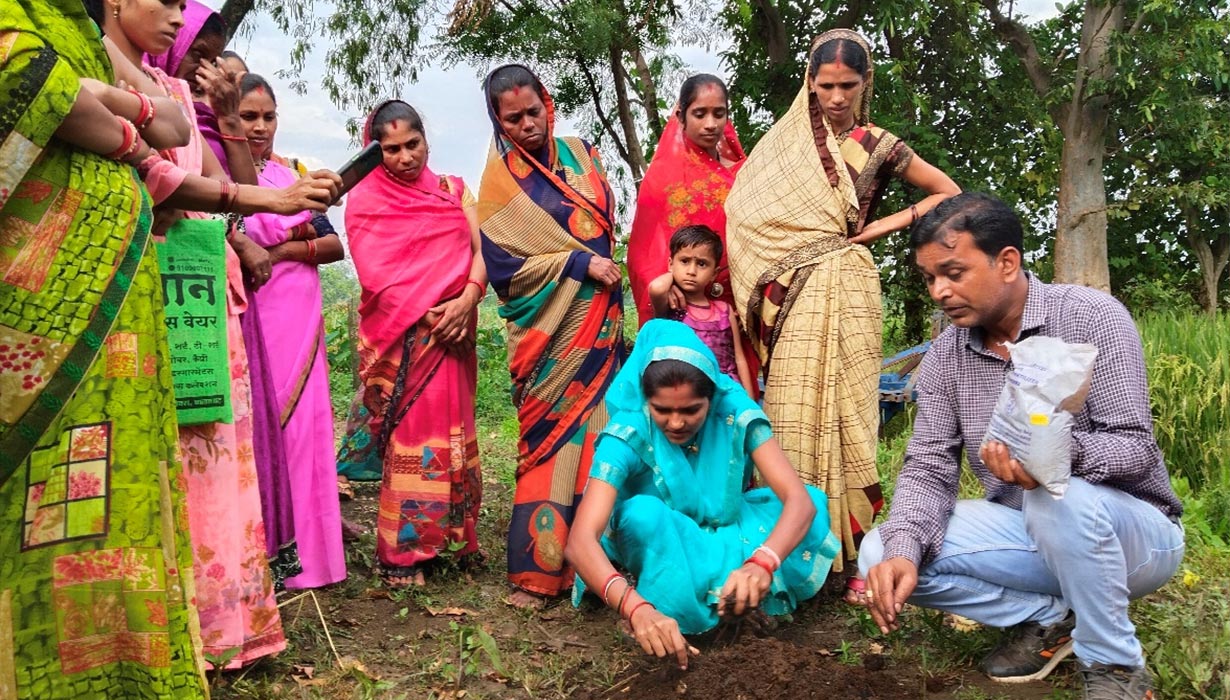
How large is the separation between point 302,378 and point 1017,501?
273 cm

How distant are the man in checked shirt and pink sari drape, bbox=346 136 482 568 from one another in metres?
1.88

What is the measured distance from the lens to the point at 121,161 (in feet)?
7.84

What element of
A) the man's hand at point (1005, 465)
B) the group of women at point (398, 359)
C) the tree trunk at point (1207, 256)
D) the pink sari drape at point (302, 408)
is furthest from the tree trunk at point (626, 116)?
the man's hand at point (1005, 465)

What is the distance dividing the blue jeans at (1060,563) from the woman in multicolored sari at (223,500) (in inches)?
73.6

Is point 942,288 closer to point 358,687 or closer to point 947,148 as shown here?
point 358,687

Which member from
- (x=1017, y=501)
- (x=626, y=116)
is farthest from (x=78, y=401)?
(x=626, y=116)

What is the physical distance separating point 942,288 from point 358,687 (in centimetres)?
212

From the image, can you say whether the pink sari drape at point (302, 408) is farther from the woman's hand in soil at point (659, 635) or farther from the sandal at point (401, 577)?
the woman's hand in soil at point (659, 635)

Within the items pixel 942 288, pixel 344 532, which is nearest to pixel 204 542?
pixel 344 532

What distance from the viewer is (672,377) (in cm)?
318

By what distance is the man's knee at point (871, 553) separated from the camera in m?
2.86

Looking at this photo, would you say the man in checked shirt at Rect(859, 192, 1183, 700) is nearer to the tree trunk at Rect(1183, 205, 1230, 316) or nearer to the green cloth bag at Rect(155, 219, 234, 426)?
the green cloth bag at Rect(155, 219, 234, 426)

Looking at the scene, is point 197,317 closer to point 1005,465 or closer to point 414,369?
point 414,369

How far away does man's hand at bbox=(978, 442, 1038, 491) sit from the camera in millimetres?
2500
